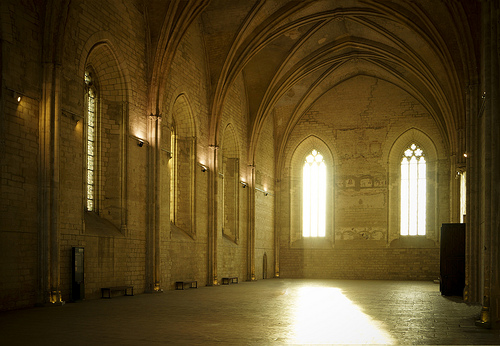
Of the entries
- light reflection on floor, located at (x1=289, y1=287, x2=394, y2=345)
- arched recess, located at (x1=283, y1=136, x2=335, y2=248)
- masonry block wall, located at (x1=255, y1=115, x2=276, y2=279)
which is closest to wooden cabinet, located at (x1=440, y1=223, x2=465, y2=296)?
light reflection on floor, located at (x1=289, y1=287, x2=394, y2=345)

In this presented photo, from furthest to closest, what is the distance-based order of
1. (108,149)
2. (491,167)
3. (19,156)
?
(108,149), (19,156), (491,167)

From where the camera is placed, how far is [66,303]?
12.5m

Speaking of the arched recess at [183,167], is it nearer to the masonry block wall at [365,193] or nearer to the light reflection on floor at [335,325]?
the light reflection on floor at [335,325]

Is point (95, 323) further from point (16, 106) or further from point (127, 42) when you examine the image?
point (127, 42)

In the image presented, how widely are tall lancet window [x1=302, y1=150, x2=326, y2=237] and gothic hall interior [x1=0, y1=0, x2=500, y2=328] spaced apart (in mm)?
75

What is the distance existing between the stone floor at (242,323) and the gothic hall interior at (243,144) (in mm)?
1084

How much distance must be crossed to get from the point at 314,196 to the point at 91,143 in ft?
53.7

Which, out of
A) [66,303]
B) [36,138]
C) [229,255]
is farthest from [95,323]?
[229,255]

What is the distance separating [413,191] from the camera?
92.0ft

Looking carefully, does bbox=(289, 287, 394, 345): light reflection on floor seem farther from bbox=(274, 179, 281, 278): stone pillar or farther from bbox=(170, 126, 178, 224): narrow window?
bbox=(274, 179, 281, 278): stone pillar

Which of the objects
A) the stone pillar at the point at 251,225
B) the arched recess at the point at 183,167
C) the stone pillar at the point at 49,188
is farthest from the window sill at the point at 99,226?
the stone pillar at the point at 251,225

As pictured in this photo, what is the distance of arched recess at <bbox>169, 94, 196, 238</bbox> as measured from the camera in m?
19.2

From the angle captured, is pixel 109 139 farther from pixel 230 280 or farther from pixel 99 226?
pixel 230 280

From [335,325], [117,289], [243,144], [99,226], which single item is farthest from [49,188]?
[243,144]
